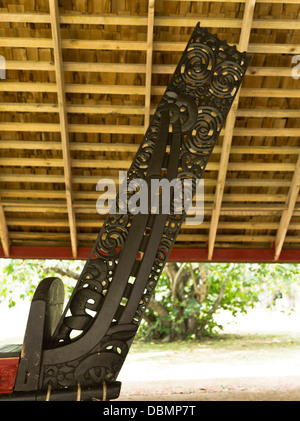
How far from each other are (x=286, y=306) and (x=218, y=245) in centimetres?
809

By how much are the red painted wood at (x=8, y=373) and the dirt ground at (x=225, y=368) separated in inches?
141

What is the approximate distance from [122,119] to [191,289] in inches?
222

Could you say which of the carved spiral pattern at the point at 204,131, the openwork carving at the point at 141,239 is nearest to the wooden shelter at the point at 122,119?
the openwork carving at the point at 141,239

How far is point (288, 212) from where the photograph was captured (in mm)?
5215

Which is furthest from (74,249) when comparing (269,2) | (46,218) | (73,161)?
(269,2)

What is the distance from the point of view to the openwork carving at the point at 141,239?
187cm

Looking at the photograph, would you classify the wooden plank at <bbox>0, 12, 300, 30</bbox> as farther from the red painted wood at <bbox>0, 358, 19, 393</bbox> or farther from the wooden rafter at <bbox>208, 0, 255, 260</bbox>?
the red painted wood at <bbox>0, 358, 19, 393</bbox>

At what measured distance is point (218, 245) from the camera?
221 inches

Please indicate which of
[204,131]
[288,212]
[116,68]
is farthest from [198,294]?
[204,131]

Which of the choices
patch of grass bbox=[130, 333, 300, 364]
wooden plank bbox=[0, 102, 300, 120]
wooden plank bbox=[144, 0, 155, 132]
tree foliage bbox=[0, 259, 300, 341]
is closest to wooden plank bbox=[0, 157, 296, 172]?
wooden plank bbox=[0, 102, 300, 120]

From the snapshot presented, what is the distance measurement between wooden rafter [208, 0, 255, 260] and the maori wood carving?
179 cm

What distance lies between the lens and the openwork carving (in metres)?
1.87

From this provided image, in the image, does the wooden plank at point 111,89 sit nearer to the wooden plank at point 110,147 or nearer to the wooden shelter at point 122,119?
the wooden shelter at point 122,119
